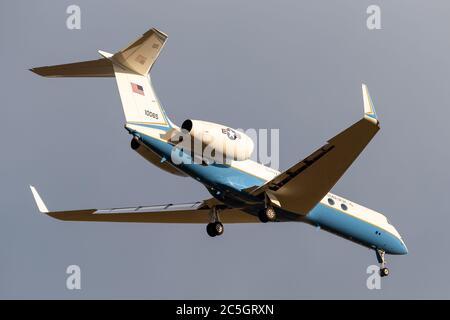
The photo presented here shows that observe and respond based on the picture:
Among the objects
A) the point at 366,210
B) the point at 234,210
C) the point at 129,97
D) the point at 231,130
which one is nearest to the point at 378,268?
the point at 366,210

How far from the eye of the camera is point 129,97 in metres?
24.7

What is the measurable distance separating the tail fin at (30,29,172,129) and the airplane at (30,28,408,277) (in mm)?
29

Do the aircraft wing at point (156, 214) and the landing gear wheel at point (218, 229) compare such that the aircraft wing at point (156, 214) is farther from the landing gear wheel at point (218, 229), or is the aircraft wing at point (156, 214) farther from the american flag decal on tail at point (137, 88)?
the american flag decal on tail at point (137, 88)

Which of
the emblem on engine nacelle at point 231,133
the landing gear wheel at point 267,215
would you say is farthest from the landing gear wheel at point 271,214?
the emblem on engine nacelle at point 231,133

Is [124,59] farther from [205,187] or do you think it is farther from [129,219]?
[129,219]

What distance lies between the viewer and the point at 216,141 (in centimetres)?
2397

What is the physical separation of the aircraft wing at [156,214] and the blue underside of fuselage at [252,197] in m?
2.13

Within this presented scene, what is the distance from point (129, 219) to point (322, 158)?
28.0 feet

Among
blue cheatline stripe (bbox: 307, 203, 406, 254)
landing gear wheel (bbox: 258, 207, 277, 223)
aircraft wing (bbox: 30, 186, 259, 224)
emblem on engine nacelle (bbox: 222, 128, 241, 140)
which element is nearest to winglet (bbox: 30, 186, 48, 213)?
aircraft wing (bbox: 30, 186, 259, 224)

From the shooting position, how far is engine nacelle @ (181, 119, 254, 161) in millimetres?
23797

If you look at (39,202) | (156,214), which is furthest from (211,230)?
(39,202)

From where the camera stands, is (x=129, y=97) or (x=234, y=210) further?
(x=234, y=210)

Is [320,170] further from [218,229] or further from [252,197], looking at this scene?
[218,229]

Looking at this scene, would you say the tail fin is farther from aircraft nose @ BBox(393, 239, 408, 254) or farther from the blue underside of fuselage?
aircraft nose @ BBox(393, 239, 408, 254)
